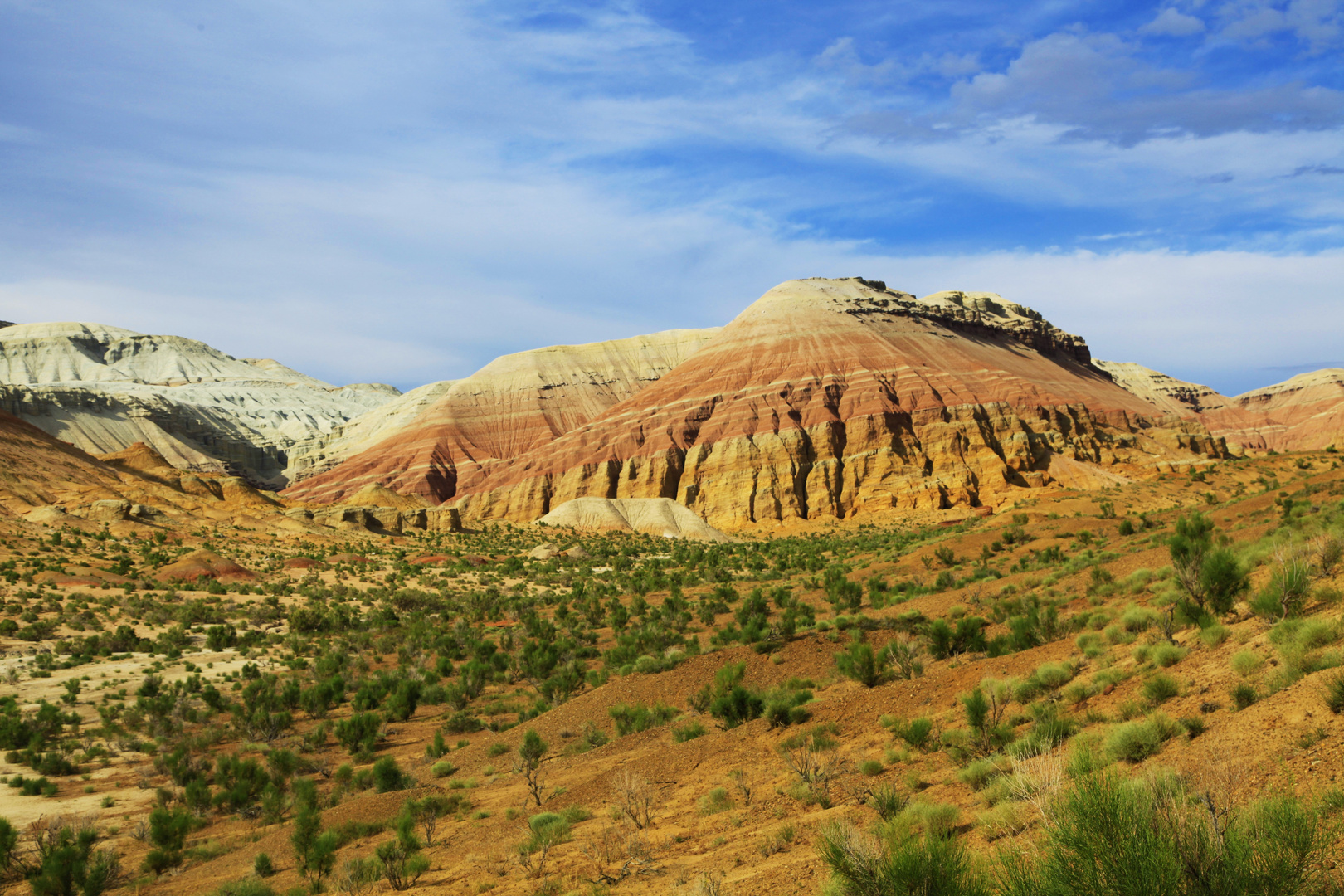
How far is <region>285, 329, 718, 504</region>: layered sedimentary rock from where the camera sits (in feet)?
326

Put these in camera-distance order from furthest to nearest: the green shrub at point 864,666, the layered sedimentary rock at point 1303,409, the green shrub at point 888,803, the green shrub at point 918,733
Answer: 1. the layered sedimentary rock at point 1303,409
2. the green shrub at point 864,666
3. the green shrub at point 918,733
4. the green shrub at point 888,803

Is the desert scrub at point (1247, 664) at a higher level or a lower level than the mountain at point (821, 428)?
lower

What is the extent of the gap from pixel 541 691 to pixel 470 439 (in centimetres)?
9051

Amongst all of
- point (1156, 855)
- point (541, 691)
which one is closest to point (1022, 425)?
point (541, 691)

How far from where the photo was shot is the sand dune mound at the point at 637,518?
68.2 metres

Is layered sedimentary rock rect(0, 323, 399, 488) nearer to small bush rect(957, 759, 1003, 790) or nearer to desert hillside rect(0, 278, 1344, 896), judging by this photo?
desert hillside rect(0, 278, 1344, 896)

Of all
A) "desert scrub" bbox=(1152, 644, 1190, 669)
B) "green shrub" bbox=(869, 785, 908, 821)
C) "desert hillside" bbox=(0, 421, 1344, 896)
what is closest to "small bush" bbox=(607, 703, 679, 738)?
"desert hillside" bbox=(0, 421, 1344, 896)

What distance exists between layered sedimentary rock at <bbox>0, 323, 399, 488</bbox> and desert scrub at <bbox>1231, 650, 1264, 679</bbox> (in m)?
117

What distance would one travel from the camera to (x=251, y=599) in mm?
33812

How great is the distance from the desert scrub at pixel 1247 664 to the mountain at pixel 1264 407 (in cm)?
12327

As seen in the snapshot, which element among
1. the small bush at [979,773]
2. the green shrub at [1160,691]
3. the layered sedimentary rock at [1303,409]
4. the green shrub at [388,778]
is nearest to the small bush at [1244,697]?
the green shrub at [1160,691]

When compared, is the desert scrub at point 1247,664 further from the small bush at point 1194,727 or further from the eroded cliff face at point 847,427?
the eroded cliff face at point 847,427

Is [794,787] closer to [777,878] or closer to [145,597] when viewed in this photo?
[777,878]

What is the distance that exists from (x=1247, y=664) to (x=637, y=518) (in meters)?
63.6
